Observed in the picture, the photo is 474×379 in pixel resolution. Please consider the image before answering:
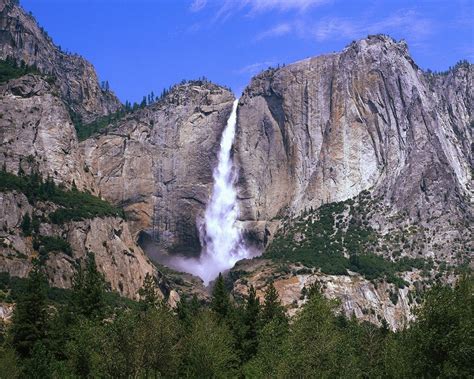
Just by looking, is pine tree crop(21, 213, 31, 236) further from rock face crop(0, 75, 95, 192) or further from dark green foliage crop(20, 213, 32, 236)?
rock face crop(0, 75, 95, 192)

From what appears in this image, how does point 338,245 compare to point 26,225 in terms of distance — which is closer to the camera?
point 26,225

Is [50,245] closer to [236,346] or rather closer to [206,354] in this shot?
[236,346]

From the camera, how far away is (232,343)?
95625 millimetres

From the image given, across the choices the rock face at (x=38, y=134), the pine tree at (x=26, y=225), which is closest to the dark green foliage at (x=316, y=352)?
the pine tree at (x=26, y=225)

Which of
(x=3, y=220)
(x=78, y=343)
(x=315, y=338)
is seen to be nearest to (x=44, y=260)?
(x=3, y=220)

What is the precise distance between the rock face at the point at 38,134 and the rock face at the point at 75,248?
18.0 m

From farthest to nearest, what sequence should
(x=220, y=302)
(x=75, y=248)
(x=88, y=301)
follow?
(x=75, y=248)
(x=220, y=302)
(x=88, y=301)

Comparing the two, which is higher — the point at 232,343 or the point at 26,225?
the point at 26,225

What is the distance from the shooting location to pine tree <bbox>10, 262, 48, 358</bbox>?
86938 millimetres

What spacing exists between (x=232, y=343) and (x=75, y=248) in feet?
231

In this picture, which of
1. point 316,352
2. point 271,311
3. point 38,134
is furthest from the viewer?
point 38,134

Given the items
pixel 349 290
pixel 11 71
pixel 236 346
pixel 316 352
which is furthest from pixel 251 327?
pixel 11 71

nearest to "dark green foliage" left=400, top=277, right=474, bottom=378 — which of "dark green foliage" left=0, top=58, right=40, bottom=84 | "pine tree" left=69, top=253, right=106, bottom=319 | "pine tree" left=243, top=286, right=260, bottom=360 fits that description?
"pine tree" left=243, top=286, right=260, bottom=360

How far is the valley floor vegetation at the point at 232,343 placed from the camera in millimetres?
59938
